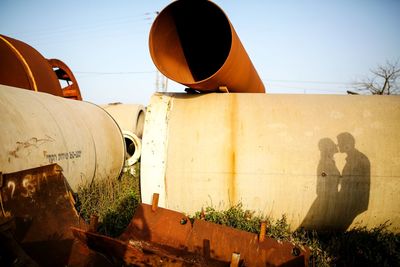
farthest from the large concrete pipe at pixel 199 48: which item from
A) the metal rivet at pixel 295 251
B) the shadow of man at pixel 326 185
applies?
the metal rivet at pixel 295 251

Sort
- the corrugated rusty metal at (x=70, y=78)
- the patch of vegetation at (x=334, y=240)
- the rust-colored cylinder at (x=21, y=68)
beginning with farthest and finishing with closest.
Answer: the corrugated rusty metal at (x=70, y=78), the rust-colored cylinder at (x=21, y=68), the patch of vegetation at (x=334, y=240)

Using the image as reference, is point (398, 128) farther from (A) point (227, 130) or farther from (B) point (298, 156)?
(A) point (227, 130)

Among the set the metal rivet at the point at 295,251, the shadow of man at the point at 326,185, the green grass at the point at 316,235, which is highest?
the shadow of man at the point at 326,185

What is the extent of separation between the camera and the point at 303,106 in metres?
2.93

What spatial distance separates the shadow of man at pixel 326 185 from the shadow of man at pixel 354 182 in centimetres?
7

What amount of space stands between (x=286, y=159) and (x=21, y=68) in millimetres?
4399

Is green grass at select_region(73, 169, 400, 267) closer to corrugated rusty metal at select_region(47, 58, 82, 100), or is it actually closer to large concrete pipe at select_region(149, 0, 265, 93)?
large concrete pipe at select_region(149, 0, 265, 93)

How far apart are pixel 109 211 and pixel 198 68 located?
2485mm

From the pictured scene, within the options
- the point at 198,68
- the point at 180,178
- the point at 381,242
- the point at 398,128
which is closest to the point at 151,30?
the point at 198,68

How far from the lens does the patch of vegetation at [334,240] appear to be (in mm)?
2486

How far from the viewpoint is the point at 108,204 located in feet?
11.3

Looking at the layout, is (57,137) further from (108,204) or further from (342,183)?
(342,183)

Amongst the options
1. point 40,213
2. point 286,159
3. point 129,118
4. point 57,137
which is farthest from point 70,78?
point 286,159

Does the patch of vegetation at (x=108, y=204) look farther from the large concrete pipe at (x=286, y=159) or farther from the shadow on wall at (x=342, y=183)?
the shadow on wall at (x=342, y=183)
